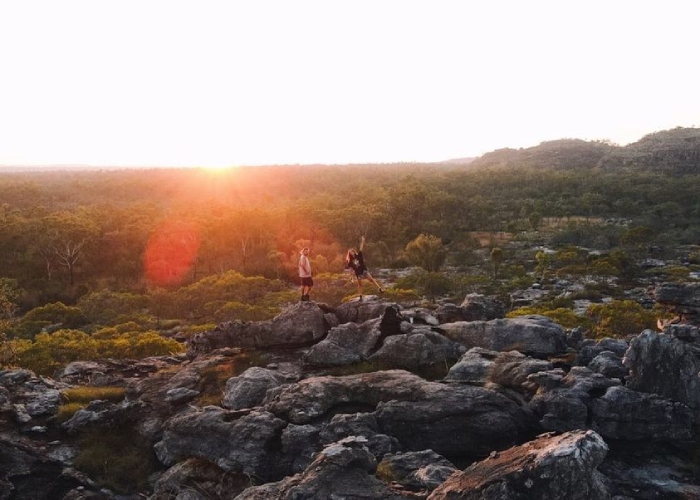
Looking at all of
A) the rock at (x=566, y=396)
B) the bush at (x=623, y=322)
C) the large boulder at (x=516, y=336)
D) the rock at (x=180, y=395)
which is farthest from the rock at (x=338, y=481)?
the bush at (x=623, y=322)

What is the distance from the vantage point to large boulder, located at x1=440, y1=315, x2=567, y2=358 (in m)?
19.0

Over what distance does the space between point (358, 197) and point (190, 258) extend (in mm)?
67101

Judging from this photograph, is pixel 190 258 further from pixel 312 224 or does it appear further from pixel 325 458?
pixel 325 458

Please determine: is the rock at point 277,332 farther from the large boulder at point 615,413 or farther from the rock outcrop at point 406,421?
the large boulder at point 615,413

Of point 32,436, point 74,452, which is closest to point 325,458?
point 74,452

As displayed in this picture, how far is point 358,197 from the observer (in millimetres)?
131250

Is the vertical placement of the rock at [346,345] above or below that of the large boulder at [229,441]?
above

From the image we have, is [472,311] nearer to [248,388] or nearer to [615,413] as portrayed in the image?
[615,413]

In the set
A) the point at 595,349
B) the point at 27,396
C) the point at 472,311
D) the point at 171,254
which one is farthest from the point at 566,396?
the point at 171,254

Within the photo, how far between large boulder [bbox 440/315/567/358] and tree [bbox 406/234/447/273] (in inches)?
1713

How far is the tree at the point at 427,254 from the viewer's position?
64375mm

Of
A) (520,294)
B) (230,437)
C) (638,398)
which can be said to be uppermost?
(638,398)

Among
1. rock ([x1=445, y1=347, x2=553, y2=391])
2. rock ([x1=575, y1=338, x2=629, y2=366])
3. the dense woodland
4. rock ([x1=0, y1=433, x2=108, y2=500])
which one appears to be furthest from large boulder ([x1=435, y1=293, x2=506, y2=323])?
rock ([x1=0, y1=433, x2=108, y2=500])

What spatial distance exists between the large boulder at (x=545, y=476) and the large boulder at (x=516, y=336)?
386 inches
